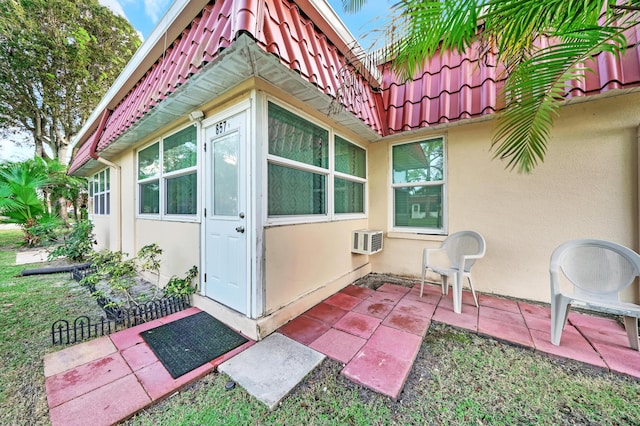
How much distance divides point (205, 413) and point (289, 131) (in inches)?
103

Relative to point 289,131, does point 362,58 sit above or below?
above

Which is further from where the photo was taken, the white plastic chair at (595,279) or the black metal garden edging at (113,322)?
the black metal garden edging at (113,322)

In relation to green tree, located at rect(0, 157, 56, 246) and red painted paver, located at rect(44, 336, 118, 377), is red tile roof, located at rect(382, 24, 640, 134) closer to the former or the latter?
red painted paver, located at rect(44, 336, 118, 377)

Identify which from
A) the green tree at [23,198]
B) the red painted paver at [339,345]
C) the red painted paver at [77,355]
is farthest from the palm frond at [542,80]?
the green tree at [23,198]

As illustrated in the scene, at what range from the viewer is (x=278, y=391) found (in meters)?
1.65

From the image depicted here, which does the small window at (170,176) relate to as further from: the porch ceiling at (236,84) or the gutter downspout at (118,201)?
the gutter downspout at (118,201)

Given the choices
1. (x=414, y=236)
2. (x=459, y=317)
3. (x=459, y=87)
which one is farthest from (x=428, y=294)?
(x=459, y=87)

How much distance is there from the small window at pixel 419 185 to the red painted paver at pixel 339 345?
2.32 metres

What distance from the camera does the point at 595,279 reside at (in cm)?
232

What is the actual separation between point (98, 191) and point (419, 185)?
8644 mm

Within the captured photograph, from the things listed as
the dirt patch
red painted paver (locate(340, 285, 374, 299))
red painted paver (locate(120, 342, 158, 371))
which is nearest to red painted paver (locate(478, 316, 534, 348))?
the dirt patch

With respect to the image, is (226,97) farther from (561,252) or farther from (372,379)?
(561,252)

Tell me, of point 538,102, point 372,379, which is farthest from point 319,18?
point 372,379

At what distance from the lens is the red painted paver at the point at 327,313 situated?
2691 millimetres
